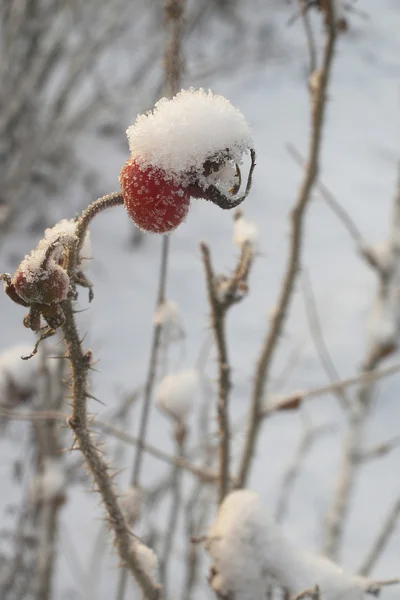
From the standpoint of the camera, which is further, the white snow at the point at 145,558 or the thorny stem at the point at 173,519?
the thorny stem at the point at 173,519

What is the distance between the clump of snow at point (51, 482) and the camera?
1032 millimetres

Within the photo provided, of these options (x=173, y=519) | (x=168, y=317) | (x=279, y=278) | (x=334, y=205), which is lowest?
(x=173, y=519)

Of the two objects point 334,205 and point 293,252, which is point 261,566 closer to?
point 293,252

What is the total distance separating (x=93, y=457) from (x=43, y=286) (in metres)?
0.15

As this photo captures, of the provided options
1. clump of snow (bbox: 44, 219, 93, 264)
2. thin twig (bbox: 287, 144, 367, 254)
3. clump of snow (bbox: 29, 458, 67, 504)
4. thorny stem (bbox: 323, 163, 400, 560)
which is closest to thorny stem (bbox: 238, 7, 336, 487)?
thin twig (bbox: 287, 144, 367, 254)

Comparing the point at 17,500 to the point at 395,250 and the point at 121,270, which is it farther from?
the point at 121,270

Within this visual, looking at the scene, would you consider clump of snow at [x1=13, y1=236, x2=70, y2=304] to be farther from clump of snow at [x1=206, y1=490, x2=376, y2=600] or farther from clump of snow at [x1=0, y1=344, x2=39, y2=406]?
clump of snow at [x1=0, y1=344, x2=39, y2=406]

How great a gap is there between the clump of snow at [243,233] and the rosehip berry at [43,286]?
0.30 m

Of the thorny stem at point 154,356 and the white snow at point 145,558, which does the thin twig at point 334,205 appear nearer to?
the thorny stem at point 154,356

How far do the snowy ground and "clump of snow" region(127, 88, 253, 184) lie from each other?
1.77 feet

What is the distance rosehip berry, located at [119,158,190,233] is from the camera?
32 centimetres

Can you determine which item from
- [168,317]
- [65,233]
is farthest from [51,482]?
[65,233]

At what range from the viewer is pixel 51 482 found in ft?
3.40

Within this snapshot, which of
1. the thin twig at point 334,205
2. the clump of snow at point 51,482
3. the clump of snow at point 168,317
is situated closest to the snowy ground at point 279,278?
the thin twig at point 334,205
